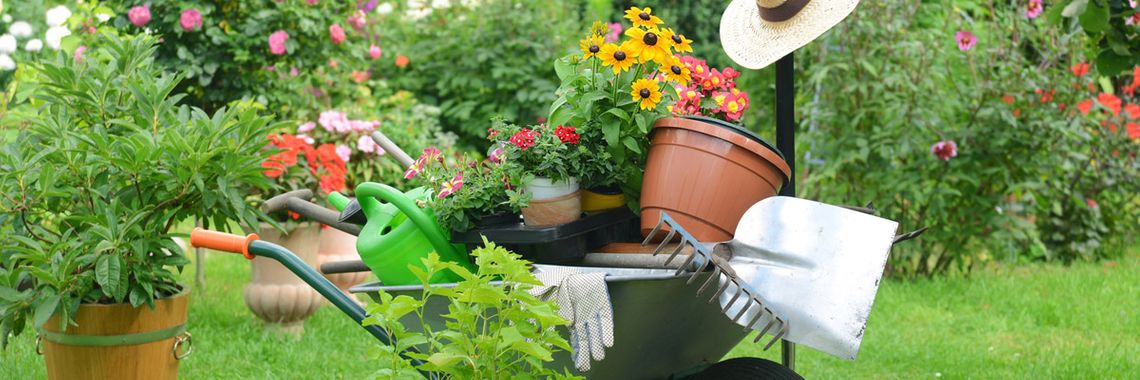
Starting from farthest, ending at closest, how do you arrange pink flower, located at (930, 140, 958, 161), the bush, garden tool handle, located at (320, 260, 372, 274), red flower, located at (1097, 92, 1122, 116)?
red flower, located at (1097, 92, 1122, 116) → the bush → pink flower, located at (930, 140, 958, 161) → garden tool handle, located at (320, 260, 372, 274)

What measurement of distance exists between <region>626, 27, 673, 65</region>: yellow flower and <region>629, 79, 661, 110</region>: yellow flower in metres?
0.04

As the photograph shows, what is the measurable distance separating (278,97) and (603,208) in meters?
2.54

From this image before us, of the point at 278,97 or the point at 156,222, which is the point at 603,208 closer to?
the point at 156,222

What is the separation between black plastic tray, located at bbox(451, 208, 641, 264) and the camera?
2025mm

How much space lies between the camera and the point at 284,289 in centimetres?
388

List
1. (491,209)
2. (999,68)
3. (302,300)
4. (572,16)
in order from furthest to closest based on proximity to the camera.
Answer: (572,16), (999,68), (302,300), (491,209)

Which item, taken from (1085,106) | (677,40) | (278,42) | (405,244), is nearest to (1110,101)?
(1085,106)

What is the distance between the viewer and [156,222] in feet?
8.86

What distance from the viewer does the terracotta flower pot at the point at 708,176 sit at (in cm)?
202

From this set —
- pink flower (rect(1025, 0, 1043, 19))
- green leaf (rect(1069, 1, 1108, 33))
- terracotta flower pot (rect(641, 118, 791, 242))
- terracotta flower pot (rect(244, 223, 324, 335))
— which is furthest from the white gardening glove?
pink flower (rect(1025, 0, 1043, 19))

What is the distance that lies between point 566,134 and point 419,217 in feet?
1.02

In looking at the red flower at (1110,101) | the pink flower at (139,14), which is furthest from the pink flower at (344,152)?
the red flower at (1110,101)

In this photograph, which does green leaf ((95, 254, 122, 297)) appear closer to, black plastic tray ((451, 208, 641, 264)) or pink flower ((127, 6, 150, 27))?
black plastic tray ((451, 208, 641, 264))

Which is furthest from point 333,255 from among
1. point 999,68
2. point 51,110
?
point 999,68
